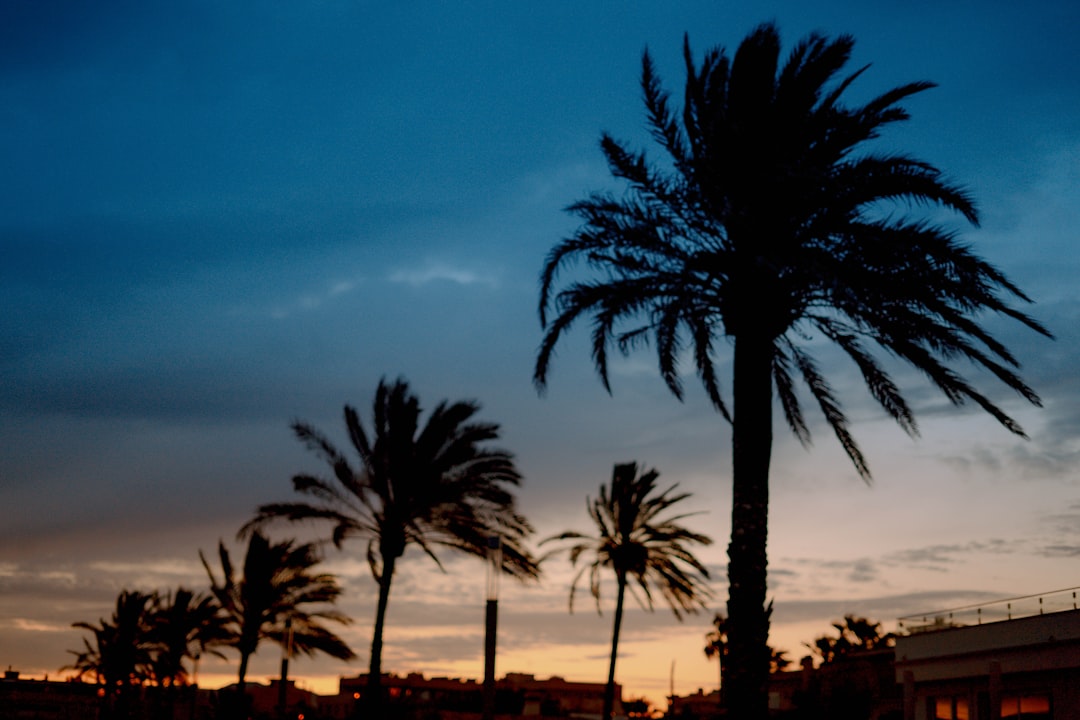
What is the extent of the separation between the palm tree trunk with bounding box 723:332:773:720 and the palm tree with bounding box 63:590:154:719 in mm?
48620

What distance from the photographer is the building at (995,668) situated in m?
26.6

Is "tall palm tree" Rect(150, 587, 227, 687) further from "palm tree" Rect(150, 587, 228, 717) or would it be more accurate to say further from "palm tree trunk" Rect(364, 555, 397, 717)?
"palm tree trunk" Rect(364, 555, 397, 717)

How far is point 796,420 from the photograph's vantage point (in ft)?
70.8

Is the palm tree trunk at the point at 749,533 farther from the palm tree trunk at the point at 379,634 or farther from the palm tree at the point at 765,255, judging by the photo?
the palm tree trunk at the point at 379,634

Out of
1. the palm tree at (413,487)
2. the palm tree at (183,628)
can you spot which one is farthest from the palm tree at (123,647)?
the palm tree at (413,487)

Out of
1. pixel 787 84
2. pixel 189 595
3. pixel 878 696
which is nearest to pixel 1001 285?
pixel 787 84

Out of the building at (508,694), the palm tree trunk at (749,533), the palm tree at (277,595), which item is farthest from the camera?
the building at (508,694)

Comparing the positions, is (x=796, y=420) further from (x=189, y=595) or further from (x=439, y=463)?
(x=189, y=595)

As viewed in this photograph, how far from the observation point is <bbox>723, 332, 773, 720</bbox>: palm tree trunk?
16.2m

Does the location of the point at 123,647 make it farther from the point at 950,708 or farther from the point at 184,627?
the point at 950,708

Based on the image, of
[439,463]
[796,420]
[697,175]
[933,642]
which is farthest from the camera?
[933,642]

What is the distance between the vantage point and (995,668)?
2517 cm

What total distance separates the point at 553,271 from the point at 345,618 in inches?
1178

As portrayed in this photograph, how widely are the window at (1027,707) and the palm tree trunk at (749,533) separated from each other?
1560 centimetres
